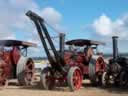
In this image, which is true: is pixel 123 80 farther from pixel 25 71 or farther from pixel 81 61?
pixel 25 71

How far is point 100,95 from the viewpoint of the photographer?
16.2 metres

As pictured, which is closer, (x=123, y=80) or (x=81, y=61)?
(x=123, y=80)

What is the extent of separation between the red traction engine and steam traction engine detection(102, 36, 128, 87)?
13.2 ft

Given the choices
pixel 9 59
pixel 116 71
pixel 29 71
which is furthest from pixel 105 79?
pixel 9 59

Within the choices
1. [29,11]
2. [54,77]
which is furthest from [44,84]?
[29,11]

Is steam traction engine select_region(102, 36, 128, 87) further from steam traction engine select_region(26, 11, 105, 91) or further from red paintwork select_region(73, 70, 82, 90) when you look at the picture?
red paintwork select_region(73, 70, 82, 90)

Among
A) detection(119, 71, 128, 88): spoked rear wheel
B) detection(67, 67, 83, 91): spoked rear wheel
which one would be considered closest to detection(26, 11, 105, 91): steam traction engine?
detection(67, 67, 83, 91): spoked rear wheel

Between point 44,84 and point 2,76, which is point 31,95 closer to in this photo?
point 44,84

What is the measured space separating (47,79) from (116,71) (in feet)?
12.8

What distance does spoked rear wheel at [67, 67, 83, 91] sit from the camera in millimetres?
18016

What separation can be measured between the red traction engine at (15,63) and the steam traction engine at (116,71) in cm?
402

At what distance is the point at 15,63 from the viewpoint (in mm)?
21406

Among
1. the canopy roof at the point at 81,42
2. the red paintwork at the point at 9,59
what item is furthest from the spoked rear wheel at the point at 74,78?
the red paintwork at the point at 9,59

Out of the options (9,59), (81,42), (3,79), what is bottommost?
(3,79)
